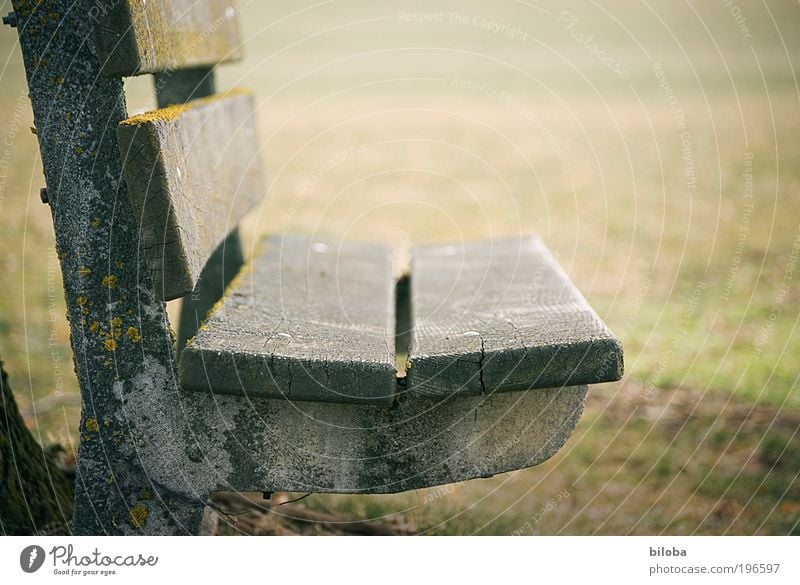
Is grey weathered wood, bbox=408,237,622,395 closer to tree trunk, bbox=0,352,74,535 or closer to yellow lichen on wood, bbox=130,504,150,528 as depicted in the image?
yellow lichen on wood, bbox=130,504,150,528

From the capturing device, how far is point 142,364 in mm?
1731

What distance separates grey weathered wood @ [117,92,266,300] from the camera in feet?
5.19

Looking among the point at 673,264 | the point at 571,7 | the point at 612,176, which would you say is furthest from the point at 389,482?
the point at 571,7

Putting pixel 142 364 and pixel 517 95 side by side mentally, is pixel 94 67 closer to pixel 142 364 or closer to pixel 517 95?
pixel 142 364

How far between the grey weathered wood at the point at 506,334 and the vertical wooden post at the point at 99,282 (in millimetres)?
580

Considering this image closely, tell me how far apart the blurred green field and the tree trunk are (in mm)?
586

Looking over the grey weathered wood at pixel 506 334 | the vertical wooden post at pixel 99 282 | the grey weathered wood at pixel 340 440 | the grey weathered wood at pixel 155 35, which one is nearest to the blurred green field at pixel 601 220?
the grey weathered wood at pixel 155 35

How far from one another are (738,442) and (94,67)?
8.28 ft

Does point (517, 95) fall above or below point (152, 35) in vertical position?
below

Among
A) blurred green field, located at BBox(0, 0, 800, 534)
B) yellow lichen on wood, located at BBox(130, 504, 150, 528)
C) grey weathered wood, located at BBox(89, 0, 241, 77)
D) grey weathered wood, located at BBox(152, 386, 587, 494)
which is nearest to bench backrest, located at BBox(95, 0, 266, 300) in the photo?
grey weathered wood, located at BBox(89, 0, 241, 77)

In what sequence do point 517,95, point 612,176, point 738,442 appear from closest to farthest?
point 738,442 → point 612,176 → point 517,95

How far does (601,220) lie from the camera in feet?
21.9
